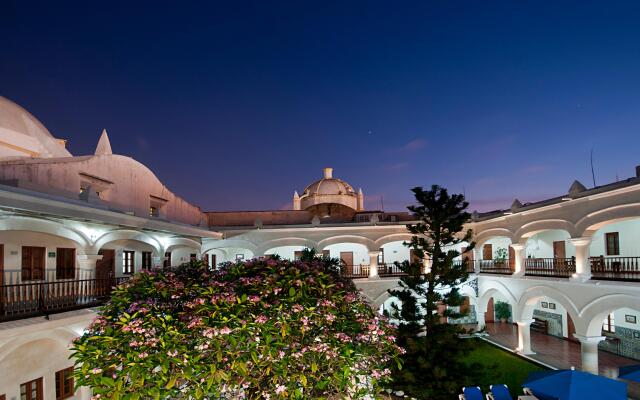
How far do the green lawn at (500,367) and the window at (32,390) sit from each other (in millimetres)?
11691

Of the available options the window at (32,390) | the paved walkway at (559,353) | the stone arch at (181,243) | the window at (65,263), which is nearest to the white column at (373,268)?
the paved walkway at (559,353)

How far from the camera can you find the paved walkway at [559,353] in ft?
44.5

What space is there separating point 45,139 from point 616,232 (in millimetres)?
21875

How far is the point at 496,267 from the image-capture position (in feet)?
60.7

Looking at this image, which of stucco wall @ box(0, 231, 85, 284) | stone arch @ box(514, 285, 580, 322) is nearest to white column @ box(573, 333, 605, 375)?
stone arch @ box(514, 285, 580, 322)

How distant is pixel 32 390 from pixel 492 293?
57.9 ft

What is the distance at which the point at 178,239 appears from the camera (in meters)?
16.2

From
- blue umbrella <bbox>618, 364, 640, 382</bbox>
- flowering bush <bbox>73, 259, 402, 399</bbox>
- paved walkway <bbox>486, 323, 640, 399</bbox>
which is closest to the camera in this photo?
flowering bush <bbox>73, 259, 402, 399</bbox>

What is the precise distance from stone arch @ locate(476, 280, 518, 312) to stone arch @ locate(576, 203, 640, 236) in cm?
506

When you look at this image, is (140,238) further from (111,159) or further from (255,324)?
(255,324)

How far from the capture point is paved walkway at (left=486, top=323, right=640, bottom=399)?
13570mm

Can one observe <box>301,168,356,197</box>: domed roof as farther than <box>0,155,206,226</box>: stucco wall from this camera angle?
Yes

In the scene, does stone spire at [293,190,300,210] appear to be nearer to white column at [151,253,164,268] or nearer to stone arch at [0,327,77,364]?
white column at [151,253,164,268]

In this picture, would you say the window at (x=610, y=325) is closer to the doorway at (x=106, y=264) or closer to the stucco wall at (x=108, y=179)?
the stucco wall at (x=108, y=179)
